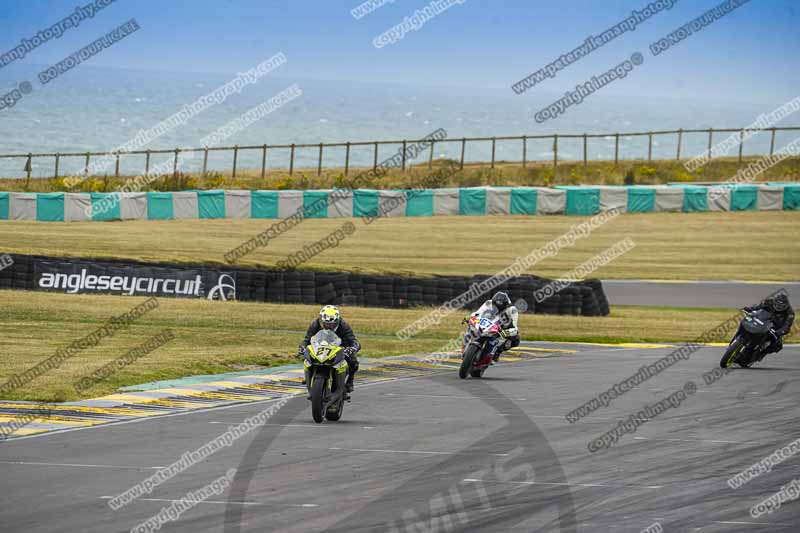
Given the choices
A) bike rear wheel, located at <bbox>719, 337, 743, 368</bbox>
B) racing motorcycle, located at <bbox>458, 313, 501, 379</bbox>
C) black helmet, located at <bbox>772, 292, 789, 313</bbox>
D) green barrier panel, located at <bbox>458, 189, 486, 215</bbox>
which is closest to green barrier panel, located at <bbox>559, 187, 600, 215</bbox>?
green barrier panel, located at <bbox>458, 189, 486, 215</bbox>

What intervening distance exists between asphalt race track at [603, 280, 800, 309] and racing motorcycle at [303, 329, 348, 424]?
20.6m

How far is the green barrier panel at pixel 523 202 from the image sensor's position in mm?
51719

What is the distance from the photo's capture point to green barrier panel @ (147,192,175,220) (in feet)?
156

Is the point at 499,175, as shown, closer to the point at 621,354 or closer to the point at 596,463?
the point at 621,354

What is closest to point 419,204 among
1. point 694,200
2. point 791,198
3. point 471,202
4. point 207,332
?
point 471,202

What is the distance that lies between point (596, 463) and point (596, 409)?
4.21m

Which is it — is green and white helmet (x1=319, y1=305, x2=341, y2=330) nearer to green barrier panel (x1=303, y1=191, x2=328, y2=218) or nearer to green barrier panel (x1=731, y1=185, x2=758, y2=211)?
green barrier panel (x1=303, y1=191, x2=328, y2=218)

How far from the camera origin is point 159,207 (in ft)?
156

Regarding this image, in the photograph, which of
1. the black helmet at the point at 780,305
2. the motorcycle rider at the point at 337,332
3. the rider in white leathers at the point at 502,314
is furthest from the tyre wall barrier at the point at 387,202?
the motorcycle rider at the point at 337,332

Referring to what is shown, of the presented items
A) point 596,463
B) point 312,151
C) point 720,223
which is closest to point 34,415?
point 596,463

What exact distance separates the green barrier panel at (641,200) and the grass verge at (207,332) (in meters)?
19.5

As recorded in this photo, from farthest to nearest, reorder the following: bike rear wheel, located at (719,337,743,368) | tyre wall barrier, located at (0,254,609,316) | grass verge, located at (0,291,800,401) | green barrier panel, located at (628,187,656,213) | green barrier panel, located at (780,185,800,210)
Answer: green barrier panel, located at (780,185,800,210) < green barrier panel, located at (628,187,656,213) < tyre wall barrier, located at (0,254,609,316) < bike rear wheel, located at (719,337,743,368) < grass verge, located at (0,291,800,401)

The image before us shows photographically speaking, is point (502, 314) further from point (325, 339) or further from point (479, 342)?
point (325, 339)

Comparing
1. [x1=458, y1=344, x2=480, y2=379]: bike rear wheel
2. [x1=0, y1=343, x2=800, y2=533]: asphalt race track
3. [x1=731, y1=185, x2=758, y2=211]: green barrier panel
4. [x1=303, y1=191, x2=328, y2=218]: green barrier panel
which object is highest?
[x1=731, y1=185, x2=758, y2=211]: green barrier panel
